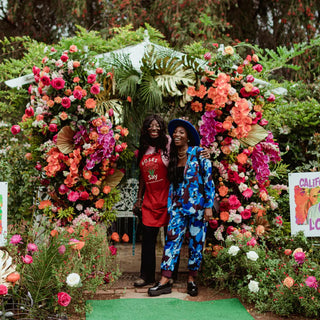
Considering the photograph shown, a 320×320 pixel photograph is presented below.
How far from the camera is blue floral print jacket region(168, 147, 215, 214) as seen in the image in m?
4.05

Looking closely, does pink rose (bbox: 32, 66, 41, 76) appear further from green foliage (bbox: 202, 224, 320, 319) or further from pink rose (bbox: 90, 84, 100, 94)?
green foliage (bbox: 202, 224, 320, 319)

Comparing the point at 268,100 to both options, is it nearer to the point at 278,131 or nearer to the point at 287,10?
the point at 278,131

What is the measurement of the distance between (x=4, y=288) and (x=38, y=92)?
2.49 meters

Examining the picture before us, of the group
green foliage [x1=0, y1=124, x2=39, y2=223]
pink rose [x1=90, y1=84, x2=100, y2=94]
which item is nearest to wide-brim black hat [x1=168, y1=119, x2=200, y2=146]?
pink rose [x1=90, y1=84, x2=100, y2=94]

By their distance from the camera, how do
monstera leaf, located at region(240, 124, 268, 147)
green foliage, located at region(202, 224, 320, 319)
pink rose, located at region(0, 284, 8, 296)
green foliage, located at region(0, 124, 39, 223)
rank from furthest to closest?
green foliage, located at region(0, 124, 39, 223) < monstera leaf, located at region(240, 124, 268, 147) < green foliage, located at region(202, 224, 320, 319) < pink rose, located at region(0, 284, 8, 296)

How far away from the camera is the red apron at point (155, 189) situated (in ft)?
13.9

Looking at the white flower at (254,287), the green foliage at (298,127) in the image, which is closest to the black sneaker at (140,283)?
the white flower at (254,287)

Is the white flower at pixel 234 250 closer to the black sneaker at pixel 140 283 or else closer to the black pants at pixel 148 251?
the black pants at pixel 148 251

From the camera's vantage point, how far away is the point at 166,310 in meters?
3.63

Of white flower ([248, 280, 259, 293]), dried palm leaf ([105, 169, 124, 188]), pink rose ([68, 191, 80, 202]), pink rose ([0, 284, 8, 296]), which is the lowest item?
white flower ([248, 280, 259, 293])

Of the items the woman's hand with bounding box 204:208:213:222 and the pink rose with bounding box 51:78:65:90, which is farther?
the pink rose with bounding box 51:78:65:90

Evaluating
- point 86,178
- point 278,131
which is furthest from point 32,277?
point 278,131

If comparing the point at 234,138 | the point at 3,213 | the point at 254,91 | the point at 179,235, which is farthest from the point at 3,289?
the point at 254,91

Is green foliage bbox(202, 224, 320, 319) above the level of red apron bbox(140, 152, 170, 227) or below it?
below
